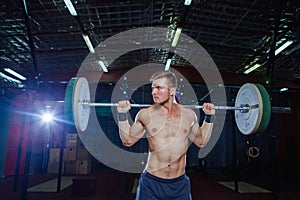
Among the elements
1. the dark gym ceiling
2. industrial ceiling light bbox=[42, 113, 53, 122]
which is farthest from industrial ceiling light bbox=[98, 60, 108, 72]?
industrial ceiling light bbox=[42, 113, 53, 122]

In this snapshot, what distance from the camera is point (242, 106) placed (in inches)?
105

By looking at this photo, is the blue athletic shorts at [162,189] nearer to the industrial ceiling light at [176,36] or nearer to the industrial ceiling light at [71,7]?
the industrial ceiling light at [71,7]

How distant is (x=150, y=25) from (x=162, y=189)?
4.71 metres

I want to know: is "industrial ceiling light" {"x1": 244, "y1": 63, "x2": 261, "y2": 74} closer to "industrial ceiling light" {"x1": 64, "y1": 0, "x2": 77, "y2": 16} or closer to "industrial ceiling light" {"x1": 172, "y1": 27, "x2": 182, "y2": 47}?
"industrial ceiling light" {"x1": 172, "y1": 27, "x2": 182, "y2": 47}

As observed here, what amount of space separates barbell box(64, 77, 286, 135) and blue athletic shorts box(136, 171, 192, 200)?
2.34ft

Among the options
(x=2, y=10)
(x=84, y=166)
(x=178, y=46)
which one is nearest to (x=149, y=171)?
(x=2, y=10)

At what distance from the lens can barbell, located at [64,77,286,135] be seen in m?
2.22

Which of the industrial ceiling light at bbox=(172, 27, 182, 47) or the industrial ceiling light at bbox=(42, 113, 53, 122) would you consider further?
the industrial ceiling light at bbox=(42, 113, 53, 122)

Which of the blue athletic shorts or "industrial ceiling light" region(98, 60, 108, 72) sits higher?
"industrial ceiling light" region(98, 60, 108, 72)

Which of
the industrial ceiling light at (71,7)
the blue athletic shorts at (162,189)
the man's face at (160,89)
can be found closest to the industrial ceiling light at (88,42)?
the industrial ceiling light at (71,7)

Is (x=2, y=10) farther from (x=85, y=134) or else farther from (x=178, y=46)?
(x=85, y=134)

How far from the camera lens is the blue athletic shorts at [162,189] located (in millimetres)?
1756

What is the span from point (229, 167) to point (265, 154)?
4.41 feet

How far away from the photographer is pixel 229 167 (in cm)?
891
